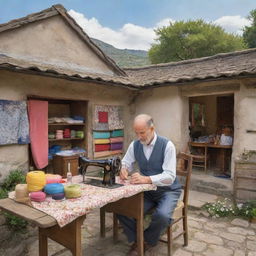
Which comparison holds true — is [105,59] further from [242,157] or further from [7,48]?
[242,157]

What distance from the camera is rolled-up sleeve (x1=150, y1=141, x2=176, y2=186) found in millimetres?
2770

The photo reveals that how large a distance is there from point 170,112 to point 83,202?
4.59 metres

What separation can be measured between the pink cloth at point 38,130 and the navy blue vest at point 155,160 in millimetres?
2734

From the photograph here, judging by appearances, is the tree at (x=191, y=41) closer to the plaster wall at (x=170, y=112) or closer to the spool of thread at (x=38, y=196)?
the plaster wall at (x=170, y=112)

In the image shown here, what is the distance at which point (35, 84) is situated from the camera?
4965mm

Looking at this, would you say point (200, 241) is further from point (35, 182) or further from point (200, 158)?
point (200, 158)

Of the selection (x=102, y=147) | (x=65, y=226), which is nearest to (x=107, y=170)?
(x=65, y=226)

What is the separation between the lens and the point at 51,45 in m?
5.81

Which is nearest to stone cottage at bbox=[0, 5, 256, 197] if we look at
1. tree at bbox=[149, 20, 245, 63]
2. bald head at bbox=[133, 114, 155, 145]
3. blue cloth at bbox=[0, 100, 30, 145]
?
blue cloth at bbox=[0, 100, 30, 145]

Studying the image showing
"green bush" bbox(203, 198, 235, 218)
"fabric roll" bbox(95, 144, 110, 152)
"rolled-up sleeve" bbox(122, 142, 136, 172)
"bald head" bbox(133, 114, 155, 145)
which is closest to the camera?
"bald head" bbox(133, 114, 155, 145)

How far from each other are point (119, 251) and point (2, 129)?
9.49ft

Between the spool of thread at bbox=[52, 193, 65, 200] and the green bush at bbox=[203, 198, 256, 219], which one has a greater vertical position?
the spool of thread at bbox=[52, 193, 65, 200]

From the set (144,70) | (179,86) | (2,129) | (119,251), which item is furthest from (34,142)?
(144,70)

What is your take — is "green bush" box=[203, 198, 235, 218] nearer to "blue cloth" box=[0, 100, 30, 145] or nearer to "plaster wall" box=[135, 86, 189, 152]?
"plaster wall" box=[135, 86, 189, 152]
